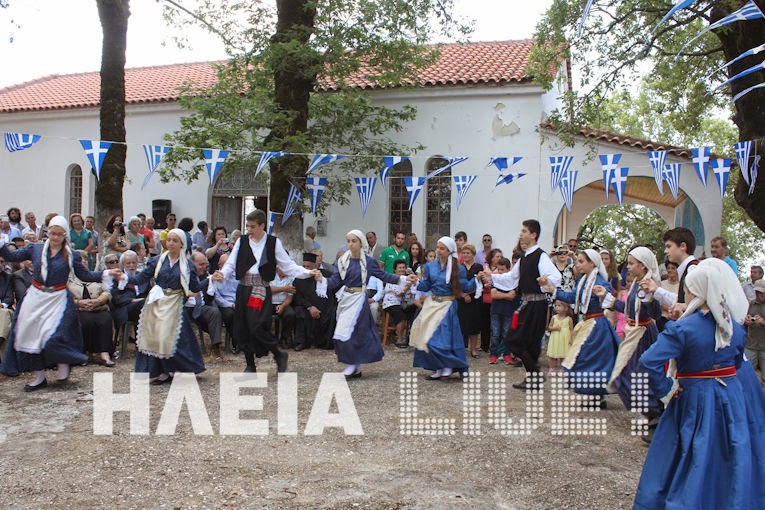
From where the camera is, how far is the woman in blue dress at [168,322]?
311 inches

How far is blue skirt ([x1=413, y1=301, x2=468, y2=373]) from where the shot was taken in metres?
8.53

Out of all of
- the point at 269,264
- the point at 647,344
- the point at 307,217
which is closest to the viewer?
the point at 647,344

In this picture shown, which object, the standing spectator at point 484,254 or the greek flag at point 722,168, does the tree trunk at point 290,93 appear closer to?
the standing spectator at point 484,254

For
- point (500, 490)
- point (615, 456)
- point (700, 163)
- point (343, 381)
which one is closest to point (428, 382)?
point (343, 381)

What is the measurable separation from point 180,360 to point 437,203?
10.3 meters

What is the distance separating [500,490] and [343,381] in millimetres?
3834

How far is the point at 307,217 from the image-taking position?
59.5 ft

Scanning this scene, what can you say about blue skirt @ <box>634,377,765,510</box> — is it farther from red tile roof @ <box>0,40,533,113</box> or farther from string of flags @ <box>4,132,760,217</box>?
red tile roof @ <box>0,40,533,113</box>

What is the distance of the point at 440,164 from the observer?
17250mm

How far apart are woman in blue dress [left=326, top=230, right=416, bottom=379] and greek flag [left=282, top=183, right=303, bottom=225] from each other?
611cm

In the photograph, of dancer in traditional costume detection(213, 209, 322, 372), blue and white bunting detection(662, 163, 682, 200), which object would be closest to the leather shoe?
dancer in traditional costume detection(213, 209, 322, 372)

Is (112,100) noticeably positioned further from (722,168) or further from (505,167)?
(722,168)

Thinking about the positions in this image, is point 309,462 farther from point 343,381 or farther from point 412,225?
point 412,225

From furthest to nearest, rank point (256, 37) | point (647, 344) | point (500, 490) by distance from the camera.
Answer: point (256, 37) → point (647, 344) → point (500, 490)
